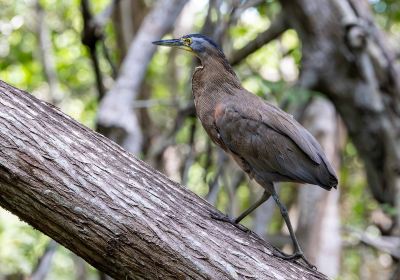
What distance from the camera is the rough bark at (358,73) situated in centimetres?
602

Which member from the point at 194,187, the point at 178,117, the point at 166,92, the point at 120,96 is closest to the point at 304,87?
the point at 178,117

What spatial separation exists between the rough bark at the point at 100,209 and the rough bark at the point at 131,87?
1805mm

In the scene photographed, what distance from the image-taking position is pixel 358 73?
20.1 feet

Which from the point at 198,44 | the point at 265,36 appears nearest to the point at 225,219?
the point at 198,44

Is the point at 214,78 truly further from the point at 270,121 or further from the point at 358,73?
the point at 358,73

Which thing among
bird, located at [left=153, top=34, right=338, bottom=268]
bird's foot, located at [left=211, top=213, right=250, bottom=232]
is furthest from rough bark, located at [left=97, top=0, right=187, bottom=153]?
bird's foot, located at [left=211, top=213, right=250, bottom=232]

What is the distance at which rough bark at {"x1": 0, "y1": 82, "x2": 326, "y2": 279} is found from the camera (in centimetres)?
298

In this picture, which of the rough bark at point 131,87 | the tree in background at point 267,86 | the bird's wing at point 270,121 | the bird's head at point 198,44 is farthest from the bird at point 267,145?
the tree in background at point 267,86

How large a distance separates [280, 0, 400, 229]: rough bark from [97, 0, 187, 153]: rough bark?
1.23 m

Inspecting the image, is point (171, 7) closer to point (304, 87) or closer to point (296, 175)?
point (304, 87)

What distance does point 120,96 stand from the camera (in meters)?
5.25

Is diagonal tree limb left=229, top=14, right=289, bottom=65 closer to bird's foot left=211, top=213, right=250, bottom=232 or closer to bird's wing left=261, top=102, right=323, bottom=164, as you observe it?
bird's wing left=261, top=102, right=323, bottom=164

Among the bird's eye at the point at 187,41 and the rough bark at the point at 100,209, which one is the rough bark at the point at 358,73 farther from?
the rough bark at the point at 100,209

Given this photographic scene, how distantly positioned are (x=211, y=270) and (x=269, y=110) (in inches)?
39.6
